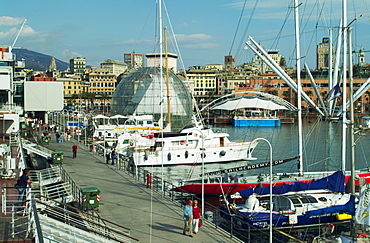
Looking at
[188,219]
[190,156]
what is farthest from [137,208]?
[190,156]

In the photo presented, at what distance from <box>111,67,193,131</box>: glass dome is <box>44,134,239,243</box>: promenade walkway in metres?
45.0

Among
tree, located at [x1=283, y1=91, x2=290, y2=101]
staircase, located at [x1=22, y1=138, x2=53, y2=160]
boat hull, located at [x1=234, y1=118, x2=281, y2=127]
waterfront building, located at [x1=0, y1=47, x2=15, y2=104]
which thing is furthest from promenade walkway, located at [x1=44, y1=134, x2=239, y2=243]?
tree, located at [x1=283, y1=91, x2=290, y2=101]

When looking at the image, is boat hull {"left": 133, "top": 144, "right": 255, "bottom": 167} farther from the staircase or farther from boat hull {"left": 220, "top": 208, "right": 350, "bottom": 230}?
boat hull {"left": 220, "top": 208, "right": 350, "bottom": 230}

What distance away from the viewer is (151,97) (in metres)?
82.1

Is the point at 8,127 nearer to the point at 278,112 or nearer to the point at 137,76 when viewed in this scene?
the point at 137,76

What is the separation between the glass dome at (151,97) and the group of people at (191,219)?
200 ft

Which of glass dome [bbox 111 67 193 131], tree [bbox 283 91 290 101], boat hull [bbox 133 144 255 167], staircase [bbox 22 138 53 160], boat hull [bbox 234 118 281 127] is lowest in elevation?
boat hull [bbox 133 144 255 167]

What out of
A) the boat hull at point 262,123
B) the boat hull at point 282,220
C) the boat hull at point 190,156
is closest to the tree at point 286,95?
the boat hull at point 262,123

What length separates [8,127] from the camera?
2014 inches

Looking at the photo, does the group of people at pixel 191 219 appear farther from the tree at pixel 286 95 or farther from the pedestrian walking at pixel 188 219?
the tree at pixel 286 95

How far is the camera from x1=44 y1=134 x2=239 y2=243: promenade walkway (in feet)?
59.5


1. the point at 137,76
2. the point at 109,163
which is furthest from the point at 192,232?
the point at 137,76

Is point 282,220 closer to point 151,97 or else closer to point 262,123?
point 151,97

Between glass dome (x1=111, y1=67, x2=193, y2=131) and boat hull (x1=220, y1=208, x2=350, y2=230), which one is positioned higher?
glass dome (x1=111, y1=67, x2=193, y2=131)
